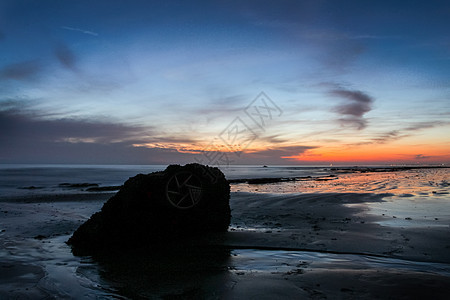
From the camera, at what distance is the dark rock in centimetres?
767

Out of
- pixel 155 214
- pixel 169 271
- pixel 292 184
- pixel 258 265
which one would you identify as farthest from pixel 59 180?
pixel 258 265

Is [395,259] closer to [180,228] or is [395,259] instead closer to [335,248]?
[335,248]

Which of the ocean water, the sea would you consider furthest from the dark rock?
the ocean water

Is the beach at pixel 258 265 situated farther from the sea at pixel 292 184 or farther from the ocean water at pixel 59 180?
the ocean water at pixel 59 180

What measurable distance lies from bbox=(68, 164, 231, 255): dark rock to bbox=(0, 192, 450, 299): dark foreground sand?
701 millimetres

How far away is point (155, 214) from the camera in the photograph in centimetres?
816

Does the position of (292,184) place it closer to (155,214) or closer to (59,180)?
(155,214)

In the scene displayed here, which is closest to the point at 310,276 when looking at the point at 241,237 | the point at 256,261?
the point at 256,261

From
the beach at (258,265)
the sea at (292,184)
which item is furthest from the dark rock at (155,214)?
the sea at (292,184)

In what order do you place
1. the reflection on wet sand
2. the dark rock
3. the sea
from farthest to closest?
the sea < the dark rock < the reflection on wet sand

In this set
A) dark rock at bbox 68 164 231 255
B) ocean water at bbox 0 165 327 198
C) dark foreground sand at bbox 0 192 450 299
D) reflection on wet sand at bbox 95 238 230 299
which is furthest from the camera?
ocean water at bbox 0 165 327 198

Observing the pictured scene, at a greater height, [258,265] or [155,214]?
[155,214]

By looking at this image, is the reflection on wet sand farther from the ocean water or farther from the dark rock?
the ocean water

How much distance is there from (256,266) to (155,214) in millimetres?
3692
